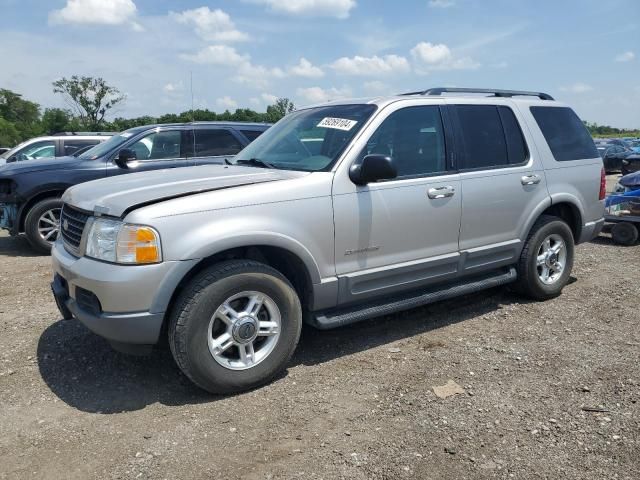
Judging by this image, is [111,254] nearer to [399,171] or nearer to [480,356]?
[399,171]

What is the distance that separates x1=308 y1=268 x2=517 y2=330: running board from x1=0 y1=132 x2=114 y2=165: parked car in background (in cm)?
807

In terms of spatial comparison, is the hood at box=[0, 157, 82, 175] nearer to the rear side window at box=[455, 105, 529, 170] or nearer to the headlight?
the headlight

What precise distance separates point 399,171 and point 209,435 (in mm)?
2344

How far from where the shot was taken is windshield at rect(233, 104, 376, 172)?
4.14 meters

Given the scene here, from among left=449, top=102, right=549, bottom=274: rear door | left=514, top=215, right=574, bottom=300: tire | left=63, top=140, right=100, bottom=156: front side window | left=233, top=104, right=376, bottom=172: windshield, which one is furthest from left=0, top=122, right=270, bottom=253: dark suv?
left=514, top=215, right=574, bottom=300: tire

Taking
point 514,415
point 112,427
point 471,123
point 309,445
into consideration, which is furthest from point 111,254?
point 471,123

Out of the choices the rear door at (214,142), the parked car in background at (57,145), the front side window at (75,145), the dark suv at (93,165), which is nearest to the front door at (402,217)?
the dark suv at (93,165)

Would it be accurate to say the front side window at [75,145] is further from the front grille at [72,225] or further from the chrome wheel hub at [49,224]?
the front grille at [72,225]

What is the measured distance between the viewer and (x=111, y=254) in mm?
3309

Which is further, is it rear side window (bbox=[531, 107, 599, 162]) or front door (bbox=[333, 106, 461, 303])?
rear side window (bbox=[531, 107, 599, 162])

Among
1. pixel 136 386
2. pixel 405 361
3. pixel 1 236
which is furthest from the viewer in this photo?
pixel 1 236

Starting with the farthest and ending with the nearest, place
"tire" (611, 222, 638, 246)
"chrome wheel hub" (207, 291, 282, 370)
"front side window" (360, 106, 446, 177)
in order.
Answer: "tire" (611, 222, 638, 246) < "front side window" (360, 106, 446, 177) < "chrome wheel hub" (207, 291, 282, 370)

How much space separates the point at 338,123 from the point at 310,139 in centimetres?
27

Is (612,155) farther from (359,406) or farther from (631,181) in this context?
(359,406)
